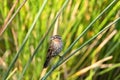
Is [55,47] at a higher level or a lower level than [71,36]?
higher

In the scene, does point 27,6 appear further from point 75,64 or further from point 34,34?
point 75,64

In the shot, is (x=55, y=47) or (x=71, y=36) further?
(x=71, y=36)

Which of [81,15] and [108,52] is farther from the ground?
Answer: [81,15]

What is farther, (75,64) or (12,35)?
(12,35)

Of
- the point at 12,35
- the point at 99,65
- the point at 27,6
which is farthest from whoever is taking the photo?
the point at 12,35

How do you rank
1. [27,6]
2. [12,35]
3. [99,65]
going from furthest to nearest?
[12,35], [27,6], [99,65]

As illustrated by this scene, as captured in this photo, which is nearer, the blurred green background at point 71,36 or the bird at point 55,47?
the bird at point 55,47

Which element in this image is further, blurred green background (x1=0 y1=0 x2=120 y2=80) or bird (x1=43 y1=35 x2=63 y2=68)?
blurred green background (x1=0 y1=0 x2=120 y2=80)

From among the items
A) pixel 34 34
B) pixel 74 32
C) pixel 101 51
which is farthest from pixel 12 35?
pixel 101 51
